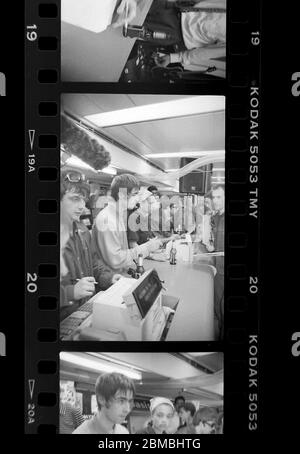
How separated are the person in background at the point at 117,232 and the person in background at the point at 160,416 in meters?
0.29

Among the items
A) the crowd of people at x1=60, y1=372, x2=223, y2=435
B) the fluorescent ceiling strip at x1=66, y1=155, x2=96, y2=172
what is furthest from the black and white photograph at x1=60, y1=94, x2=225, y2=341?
the crowd of people at x1=60, y1=372, x2=223, y2=435

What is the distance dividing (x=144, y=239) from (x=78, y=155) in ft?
0.72

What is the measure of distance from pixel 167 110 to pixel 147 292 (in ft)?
1.24

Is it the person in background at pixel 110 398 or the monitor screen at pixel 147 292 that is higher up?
the monitor screen at pixel 147 292

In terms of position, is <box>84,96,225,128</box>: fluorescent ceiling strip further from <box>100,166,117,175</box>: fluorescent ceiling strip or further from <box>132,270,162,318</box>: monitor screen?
<box>132,270,162,318</box>: monitor screen

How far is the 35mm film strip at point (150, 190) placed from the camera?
1.12m

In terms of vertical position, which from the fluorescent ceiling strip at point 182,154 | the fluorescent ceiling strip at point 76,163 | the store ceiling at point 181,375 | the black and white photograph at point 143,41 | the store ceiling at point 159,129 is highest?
the black and white photograph at point 143,41

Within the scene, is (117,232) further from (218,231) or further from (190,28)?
(190,28)

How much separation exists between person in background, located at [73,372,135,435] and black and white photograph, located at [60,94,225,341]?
0.29 ft

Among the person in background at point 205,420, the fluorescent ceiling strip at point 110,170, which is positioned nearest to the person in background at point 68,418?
the person in background at point 205,420

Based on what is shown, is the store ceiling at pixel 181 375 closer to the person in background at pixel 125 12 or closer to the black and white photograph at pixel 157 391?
the black and white photograph at pixel 157 391

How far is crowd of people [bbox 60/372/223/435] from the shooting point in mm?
1145
